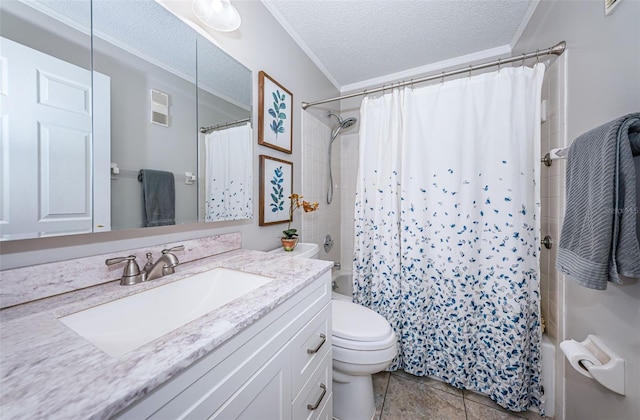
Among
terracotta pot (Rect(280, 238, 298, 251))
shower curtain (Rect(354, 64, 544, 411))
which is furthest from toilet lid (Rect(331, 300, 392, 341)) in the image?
terracotta pot (Rect(280, 238, 298, 251))

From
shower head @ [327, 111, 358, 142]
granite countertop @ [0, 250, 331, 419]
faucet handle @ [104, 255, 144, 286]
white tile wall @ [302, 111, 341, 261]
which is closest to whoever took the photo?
granite countertop @ [0, 250, 331, 419]

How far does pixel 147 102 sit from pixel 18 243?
1.88ft

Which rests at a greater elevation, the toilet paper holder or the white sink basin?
the white sink basin

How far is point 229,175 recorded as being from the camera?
1192mm

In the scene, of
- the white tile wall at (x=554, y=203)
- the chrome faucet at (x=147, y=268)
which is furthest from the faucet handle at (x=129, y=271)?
the white tile wall at (x=554, y=203)

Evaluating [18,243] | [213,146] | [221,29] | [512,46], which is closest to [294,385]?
[18,243]

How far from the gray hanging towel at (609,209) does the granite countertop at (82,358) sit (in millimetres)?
924

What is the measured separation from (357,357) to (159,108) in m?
1.39

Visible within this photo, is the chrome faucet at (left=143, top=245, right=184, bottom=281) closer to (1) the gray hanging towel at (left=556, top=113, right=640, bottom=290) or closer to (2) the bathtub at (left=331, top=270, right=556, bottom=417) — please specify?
(1) the gray hanging towel at (left=556, top=113, right=640, bottom=290)

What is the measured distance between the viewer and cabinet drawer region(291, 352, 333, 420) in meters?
0.80

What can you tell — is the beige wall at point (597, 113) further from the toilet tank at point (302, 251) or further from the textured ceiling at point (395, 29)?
the toilet tank at point (302, 251)

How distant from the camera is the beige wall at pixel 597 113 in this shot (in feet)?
2.38

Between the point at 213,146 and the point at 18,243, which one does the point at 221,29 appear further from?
the point at 18,243

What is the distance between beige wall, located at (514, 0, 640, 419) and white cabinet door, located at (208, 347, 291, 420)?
1048mm
